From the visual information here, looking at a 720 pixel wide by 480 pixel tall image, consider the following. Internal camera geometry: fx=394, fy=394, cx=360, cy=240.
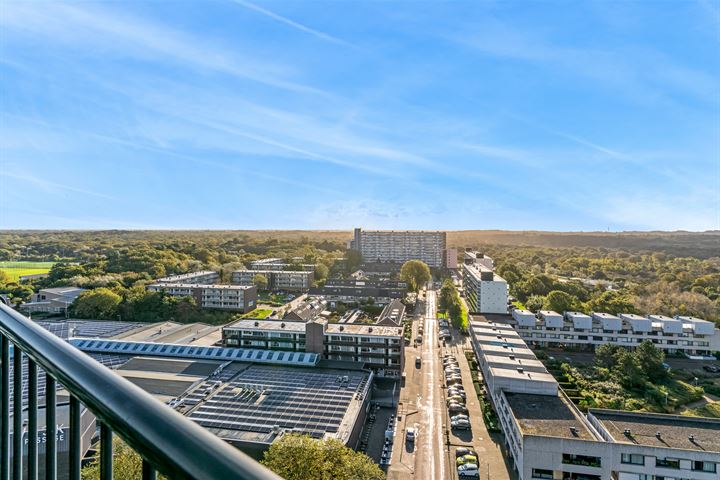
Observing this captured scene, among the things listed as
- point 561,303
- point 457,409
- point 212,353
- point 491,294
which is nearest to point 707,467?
point 457,409

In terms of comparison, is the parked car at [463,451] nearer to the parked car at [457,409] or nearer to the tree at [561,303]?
the parked car at [457,409]

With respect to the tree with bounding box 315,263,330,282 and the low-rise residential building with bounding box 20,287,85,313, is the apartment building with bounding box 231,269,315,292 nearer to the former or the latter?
the tree with bounding box 315,263,330,282

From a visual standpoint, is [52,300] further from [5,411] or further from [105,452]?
[105,452]

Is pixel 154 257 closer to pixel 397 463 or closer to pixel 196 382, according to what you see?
pixel 196 382

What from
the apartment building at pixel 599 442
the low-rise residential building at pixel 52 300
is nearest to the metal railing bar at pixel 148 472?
the apartment building at pixel 599 442

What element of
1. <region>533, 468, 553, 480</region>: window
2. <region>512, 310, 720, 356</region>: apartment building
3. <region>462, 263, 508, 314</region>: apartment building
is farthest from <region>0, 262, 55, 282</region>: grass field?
<region>512, 310, 720, 356</region>: apartment building

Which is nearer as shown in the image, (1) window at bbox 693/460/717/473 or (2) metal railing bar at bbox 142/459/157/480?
(2) metal railing bar at bbox 142/459/157/480

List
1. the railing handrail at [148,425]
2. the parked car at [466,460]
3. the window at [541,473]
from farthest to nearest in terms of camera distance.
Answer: the parked car at [466,460] < the window at [541,473] < the railing handrail at [148,425]
